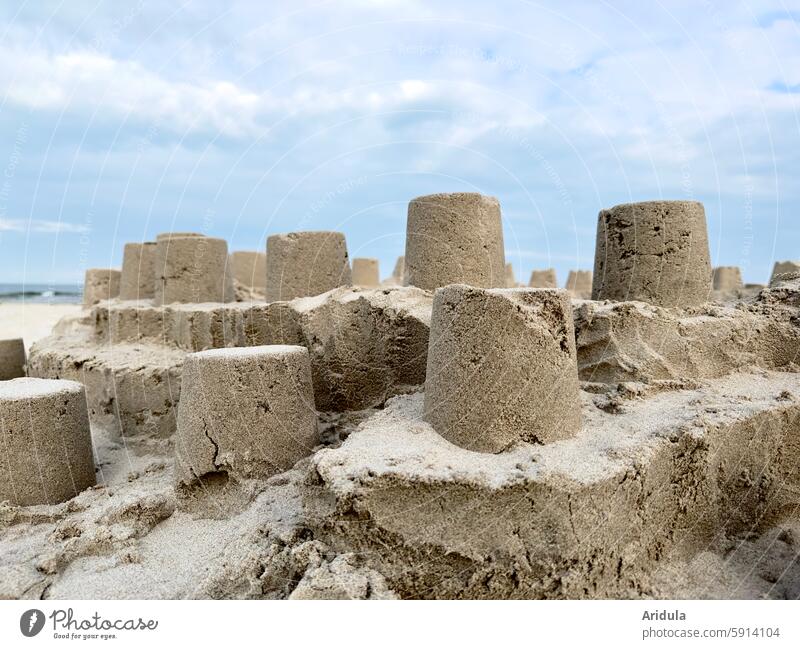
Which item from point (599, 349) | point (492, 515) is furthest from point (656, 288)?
point (492, 515)

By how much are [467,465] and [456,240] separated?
2.56 m

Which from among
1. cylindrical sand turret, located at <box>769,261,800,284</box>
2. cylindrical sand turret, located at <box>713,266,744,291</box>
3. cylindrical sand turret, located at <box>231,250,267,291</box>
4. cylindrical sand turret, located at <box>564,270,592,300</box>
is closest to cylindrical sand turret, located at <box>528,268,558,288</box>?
cylindrical sand turret, located at <box>564,270,592,300</box>

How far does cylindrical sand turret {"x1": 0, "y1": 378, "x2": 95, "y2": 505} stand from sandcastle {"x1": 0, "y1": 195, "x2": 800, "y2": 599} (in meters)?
0.17

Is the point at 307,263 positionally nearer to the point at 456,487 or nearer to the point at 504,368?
the point at 504,368

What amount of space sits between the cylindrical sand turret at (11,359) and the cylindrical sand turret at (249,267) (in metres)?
3.51

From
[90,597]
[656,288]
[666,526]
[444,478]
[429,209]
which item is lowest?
[90,597]

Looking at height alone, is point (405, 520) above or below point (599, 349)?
below

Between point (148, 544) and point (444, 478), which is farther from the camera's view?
point (148, 544)

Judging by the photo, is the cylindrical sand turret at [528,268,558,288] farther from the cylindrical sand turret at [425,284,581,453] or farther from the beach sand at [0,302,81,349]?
the beach sand at [0,302,81,349]

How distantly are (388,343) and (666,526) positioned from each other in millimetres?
2439

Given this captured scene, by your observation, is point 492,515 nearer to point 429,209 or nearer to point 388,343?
point 388,343

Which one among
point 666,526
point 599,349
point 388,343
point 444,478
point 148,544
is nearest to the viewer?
point 444,478

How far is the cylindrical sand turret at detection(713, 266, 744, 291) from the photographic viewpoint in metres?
13.2

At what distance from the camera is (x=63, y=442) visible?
4.91m
